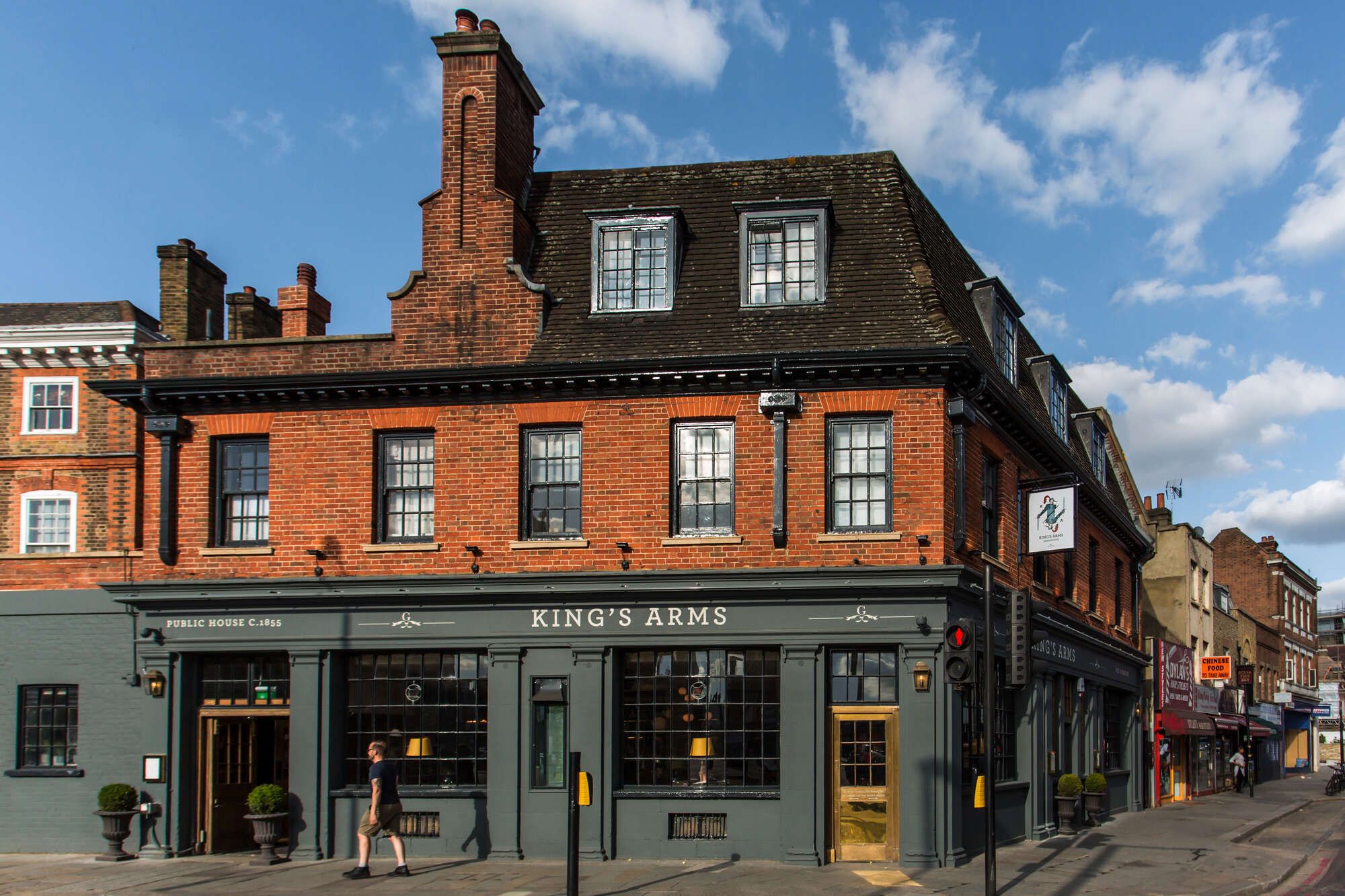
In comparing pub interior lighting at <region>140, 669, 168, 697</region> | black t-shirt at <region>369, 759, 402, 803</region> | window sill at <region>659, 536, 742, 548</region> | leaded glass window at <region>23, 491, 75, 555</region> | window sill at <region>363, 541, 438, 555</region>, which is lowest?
black t-shirt at <region>369, 759, 402, 803</region>

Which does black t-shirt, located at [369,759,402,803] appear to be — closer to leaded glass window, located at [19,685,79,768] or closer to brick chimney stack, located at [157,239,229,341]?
leaded glass window, located at [19,685,79,768]

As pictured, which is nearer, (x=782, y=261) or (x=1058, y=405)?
(x=782, y=261)

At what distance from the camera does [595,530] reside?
61.1 feet

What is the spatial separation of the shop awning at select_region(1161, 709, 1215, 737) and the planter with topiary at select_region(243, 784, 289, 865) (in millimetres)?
23625

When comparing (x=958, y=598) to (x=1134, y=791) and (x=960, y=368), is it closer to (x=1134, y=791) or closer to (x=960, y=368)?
(x=960, y=368)

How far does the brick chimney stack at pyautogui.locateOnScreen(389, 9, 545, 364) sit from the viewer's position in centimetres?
1944

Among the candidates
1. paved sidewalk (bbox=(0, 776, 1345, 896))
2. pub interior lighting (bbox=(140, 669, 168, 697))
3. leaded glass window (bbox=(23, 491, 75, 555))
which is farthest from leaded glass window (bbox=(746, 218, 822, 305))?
leaded glass window (bbox=(23, 491, 75, 555))

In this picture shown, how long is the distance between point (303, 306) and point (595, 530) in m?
9.91

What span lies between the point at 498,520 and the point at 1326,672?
264ft

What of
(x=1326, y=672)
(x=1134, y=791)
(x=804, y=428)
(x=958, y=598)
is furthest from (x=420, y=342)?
(x=1326, y=672)

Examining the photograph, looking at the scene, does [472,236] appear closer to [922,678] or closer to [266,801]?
[266,801]

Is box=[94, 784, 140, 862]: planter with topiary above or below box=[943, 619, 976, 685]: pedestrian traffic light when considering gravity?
below

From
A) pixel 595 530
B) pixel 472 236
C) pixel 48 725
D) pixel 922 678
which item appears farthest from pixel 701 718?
pixel 48 725

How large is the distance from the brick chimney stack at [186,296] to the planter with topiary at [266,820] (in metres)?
8.89
